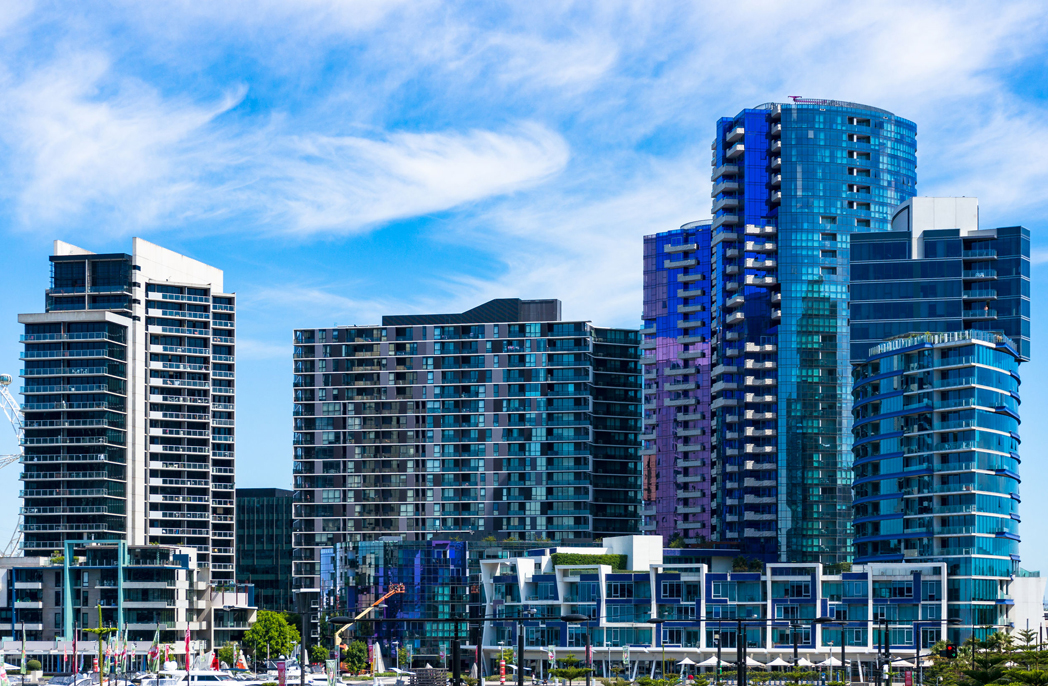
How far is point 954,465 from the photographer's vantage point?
180250 millimetres


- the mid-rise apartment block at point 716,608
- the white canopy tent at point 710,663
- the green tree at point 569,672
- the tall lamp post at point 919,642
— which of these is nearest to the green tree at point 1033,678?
the tall lamp post at point 919,642

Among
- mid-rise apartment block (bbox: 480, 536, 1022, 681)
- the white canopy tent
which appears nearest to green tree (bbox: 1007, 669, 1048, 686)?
mid-rise apartment block (bbox: 480, 536, 1022, 681)

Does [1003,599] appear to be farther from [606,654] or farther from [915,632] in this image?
[606,654]

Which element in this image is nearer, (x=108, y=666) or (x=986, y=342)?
(x=986, y=342)

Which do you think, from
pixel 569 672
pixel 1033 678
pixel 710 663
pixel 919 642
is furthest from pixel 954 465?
pixel 1033 678

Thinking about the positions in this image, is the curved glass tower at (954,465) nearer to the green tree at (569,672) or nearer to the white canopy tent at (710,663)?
the white canopy tent at (710,663)

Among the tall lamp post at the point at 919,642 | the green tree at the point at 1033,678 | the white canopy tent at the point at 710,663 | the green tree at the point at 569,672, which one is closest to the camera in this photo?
the green tree at the point at 1033,678

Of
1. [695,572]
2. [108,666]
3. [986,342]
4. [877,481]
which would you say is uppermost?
[986,342]

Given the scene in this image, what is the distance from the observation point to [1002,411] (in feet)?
600

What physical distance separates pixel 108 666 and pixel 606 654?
66600mm

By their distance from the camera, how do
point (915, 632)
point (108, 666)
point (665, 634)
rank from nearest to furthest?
point (915, 632)
point (665, 634)
point (108, 666)

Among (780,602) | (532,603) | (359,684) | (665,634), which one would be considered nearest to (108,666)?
(359,684)

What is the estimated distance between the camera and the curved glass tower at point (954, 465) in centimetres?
17800

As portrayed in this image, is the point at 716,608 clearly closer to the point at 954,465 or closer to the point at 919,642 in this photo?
the point at 954,465
